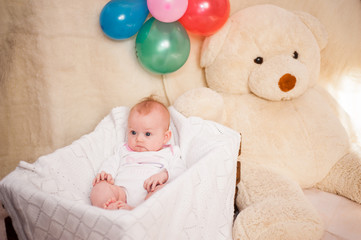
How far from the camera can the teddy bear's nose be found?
1.26m

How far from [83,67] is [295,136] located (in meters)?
1.00

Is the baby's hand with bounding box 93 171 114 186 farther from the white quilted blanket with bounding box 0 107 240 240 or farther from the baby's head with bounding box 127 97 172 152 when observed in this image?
the baby's head with bounding box 127 97 172 152

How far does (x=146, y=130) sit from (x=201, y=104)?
26 centimetres

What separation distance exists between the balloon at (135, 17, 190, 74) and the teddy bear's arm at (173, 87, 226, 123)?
16 cm

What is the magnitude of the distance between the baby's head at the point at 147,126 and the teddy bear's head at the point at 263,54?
1.25ft

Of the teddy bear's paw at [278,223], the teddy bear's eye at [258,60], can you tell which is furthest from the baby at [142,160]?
the teddy bear's eye at [258,60]

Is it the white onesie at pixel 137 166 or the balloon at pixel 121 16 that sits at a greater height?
the balloon at pixel 121 16

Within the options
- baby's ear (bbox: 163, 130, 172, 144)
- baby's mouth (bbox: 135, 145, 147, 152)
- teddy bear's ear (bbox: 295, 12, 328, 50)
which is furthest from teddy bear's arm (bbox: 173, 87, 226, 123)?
teddy bear's ear (bbox: 295, 12, 328, 50)

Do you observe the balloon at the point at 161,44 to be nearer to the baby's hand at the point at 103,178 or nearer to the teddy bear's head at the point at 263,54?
the teddy bear's head at the point at 263,54

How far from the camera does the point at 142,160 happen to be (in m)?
1.16

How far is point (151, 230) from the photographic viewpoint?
2.31 ft

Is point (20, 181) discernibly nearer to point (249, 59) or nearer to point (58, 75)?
point (58, 75)

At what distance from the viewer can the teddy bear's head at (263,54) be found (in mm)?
1280

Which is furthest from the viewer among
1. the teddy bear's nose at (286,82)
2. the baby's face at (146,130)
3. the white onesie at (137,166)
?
the teddy bear's nose at (286,82)
